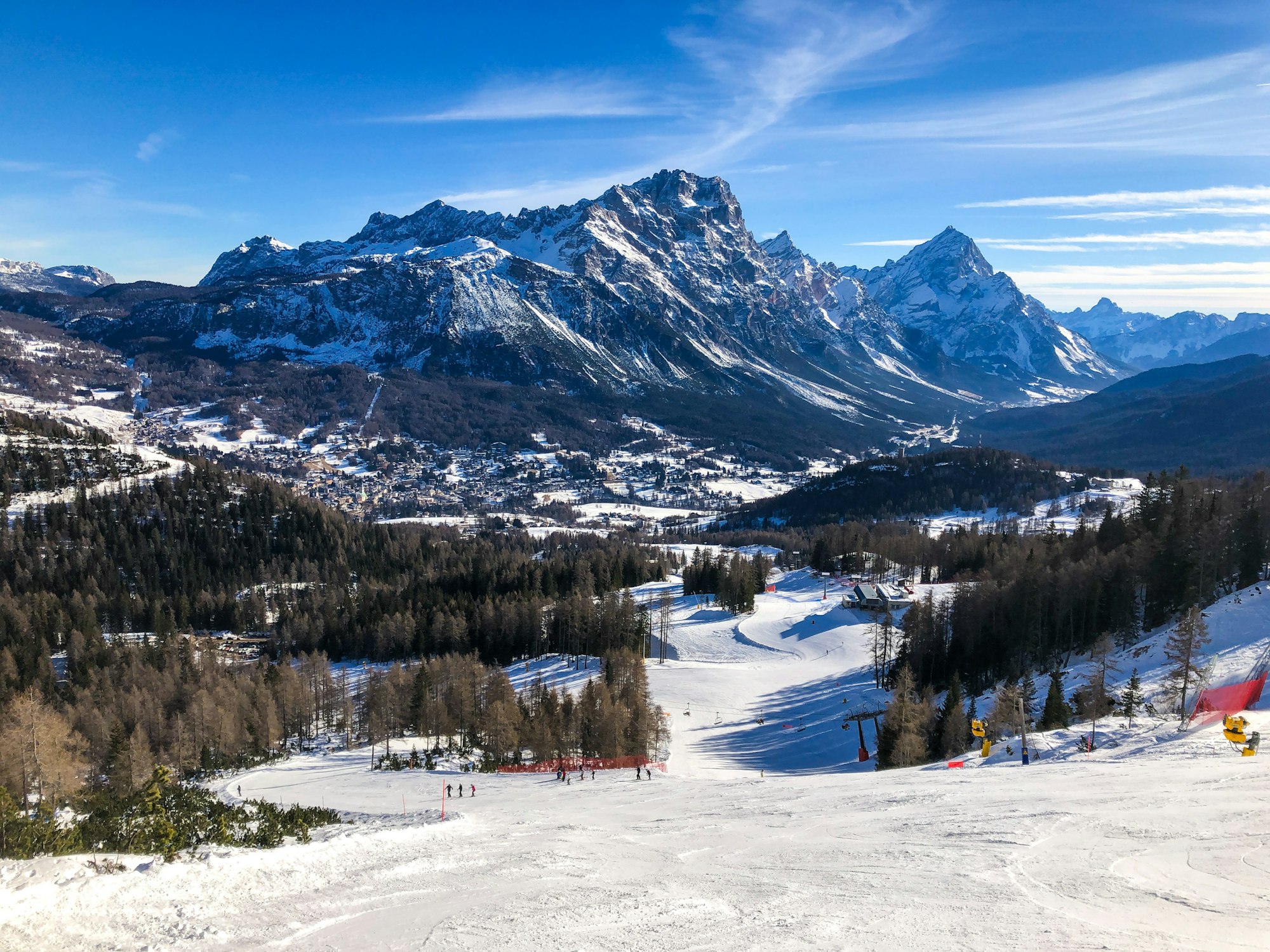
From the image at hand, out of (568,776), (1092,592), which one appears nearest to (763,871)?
(568,776)

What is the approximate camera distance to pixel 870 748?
262 feet

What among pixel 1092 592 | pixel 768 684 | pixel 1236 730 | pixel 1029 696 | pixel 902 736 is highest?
pixel 1236 730

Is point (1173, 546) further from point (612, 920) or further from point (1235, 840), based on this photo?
point (612, 920)

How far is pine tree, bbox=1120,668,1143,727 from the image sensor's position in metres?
60.3

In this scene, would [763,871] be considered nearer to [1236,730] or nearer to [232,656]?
[1236,730]

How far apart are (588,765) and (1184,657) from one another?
51801 millimetres

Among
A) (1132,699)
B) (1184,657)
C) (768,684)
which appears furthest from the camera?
(768,684)

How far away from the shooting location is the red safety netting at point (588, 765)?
7200 centimetres

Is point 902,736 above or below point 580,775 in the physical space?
above

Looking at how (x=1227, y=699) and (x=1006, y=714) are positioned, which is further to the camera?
(x=1006, y=714)

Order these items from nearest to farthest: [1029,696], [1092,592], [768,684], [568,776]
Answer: [568,776] → [1029,696] → [1092,592] → [768,684]

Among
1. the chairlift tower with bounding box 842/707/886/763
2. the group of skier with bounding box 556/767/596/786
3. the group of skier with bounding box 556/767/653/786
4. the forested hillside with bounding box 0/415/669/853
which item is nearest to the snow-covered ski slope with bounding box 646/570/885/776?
the chairlift tower with bounding box 842/707/886/763

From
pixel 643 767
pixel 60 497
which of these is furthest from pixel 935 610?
pixel 60 497

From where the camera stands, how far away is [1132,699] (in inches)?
Answer: 2389
